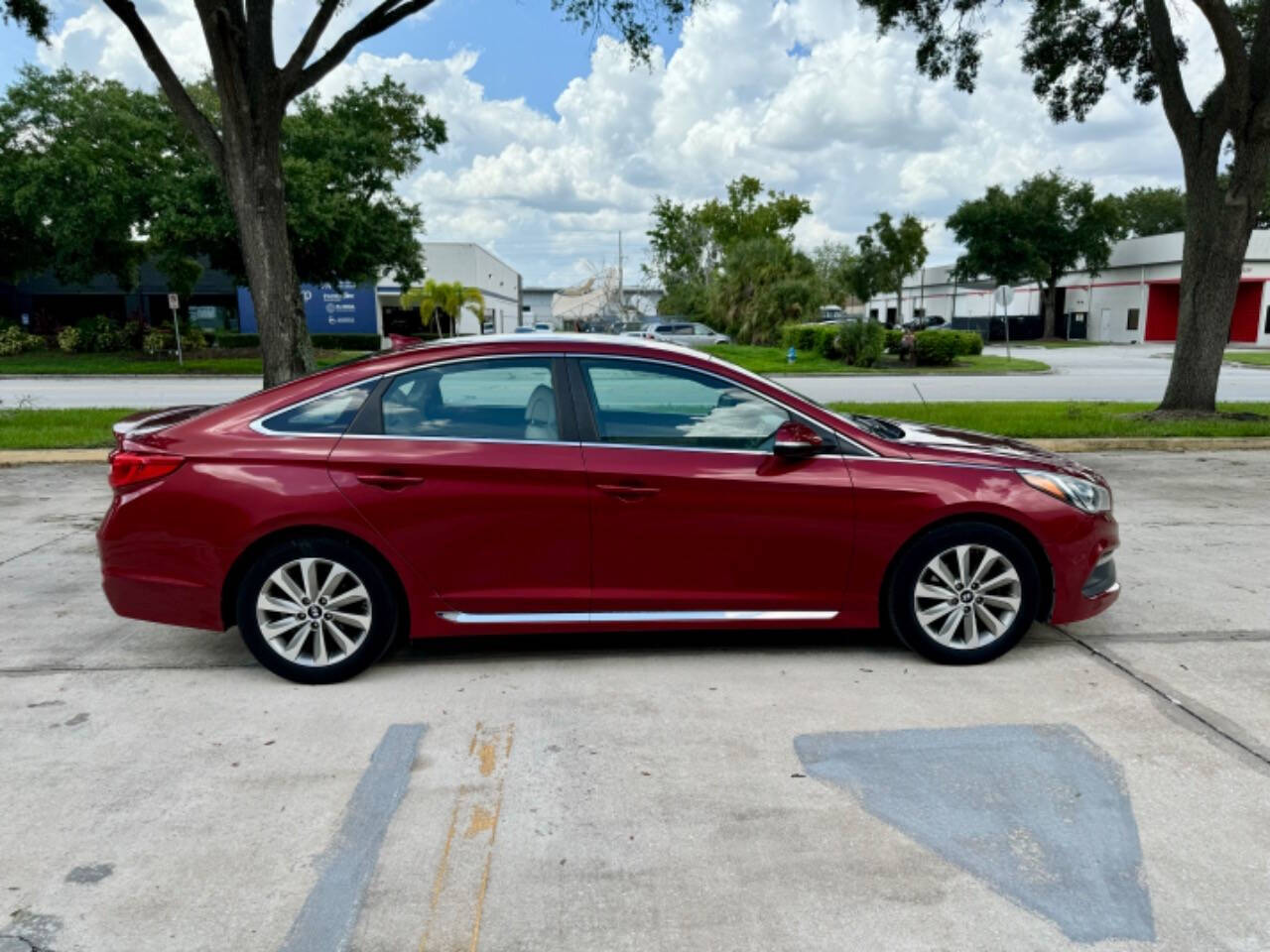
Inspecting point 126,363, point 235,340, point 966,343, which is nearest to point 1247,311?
point 966,343

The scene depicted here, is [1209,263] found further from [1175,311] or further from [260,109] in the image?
[1175,311]

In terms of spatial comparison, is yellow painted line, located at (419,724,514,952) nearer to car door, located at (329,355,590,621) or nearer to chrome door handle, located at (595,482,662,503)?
car door, located at (329,355,590,621)

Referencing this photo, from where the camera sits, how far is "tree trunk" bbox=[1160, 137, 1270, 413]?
1248 cm

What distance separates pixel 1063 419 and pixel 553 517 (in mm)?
11567

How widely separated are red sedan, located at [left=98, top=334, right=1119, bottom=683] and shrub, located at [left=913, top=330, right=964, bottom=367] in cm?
2799

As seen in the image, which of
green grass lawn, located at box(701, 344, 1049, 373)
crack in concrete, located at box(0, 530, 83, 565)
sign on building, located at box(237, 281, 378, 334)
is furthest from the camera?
sign on building, located at box(237, 281, 378, 334)

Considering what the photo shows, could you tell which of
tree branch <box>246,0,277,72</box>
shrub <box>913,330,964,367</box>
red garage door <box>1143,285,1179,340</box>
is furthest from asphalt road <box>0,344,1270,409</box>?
red garage door <box>1143,285,1179,340</box>

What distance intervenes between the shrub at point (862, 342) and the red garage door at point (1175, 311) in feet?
93.4

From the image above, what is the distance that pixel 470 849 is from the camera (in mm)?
3021

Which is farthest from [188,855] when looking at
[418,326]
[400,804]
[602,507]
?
[418,326]

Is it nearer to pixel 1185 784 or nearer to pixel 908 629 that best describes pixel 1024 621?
pixel 908 629

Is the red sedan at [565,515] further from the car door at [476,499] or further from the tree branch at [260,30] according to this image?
the tree branch at [260,30]

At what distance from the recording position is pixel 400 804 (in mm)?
3293

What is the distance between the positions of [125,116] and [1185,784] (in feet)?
109
